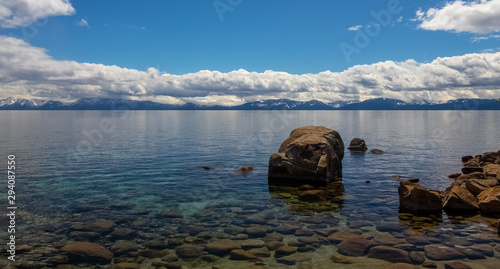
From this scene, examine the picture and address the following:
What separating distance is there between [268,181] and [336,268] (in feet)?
59.2

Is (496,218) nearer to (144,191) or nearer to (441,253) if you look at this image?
(441,253)

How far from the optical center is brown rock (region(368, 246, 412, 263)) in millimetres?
14805

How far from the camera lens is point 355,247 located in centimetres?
1596

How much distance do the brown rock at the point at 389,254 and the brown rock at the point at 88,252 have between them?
12.4m

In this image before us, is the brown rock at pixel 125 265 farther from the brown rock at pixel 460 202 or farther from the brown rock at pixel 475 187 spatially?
the brown rock at pixel 475 187

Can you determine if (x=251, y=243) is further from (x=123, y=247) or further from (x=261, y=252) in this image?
(x=123, y=247)

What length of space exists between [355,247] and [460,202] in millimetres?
→ 10979

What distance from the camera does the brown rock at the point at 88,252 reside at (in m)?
14.8

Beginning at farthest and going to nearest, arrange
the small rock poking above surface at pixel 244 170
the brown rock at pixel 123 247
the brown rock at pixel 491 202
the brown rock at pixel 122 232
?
the small rock poking above surface at pixel 244 170
the brown rock at pixel 491 202
the brown rock at pixel 122 232
the brown rock at pixel 123 247

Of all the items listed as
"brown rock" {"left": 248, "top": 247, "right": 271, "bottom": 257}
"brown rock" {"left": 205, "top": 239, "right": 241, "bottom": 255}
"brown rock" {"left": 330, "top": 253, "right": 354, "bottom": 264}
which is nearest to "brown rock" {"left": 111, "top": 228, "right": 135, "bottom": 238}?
"brown rock" {"left": 205, "top": 239, "right": 241, "bottom": 255}

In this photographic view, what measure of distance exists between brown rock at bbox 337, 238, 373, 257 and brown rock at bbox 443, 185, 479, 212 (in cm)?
935

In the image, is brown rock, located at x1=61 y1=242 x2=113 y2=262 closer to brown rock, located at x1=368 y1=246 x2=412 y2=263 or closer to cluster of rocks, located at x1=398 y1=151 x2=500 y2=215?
brown rock, located at x1=368 y1=246 x2=412 y2=263

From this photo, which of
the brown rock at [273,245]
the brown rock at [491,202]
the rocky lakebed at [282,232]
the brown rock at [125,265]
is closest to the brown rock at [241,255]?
the rocky lakebed at [282,232]

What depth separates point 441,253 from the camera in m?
15.2
